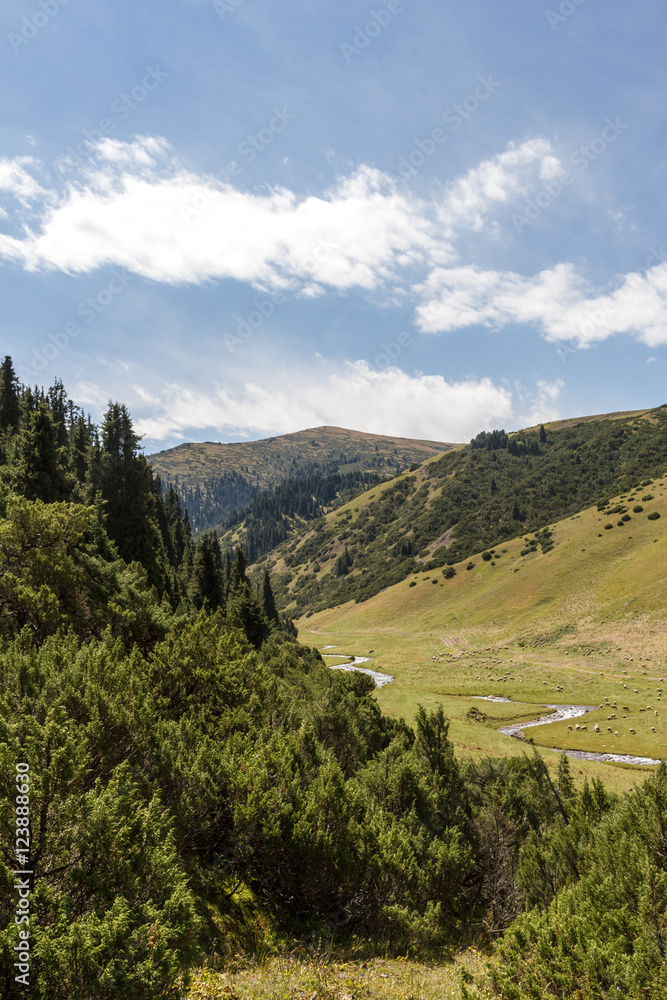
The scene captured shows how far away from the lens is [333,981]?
9.02m

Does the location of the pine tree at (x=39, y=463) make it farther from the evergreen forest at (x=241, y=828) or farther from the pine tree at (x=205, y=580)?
the pine tree at (x=205, y=580)

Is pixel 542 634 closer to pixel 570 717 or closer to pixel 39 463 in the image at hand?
pixel 570 717

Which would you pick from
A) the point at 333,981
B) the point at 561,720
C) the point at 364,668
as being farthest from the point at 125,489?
the point at 364,668

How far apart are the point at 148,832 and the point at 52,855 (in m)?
1.49

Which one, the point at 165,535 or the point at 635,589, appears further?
the point at 635,589

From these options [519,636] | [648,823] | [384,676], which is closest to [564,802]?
[648,823]

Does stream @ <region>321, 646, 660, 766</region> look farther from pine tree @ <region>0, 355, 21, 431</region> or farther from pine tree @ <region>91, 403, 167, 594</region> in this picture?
pine tree @ <region>0, 355, 21, 431</region>

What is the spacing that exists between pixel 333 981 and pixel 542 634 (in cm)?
9334

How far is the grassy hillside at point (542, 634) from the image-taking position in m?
46.0

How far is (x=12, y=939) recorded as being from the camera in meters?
5.84

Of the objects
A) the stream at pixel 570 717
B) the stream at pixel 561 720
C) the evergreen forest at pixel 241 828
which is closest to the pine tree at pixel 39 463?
the evergreen forest at pixel 241 828

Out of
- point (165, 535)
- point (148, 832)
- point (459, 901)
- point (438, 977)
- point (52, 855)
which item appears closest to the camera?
point (52, 855)

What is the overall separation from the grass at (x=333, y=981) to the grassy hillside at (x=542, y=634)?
84.2 feet

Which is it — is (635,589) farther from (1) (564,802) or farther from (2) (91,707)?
(2) (91,707)
